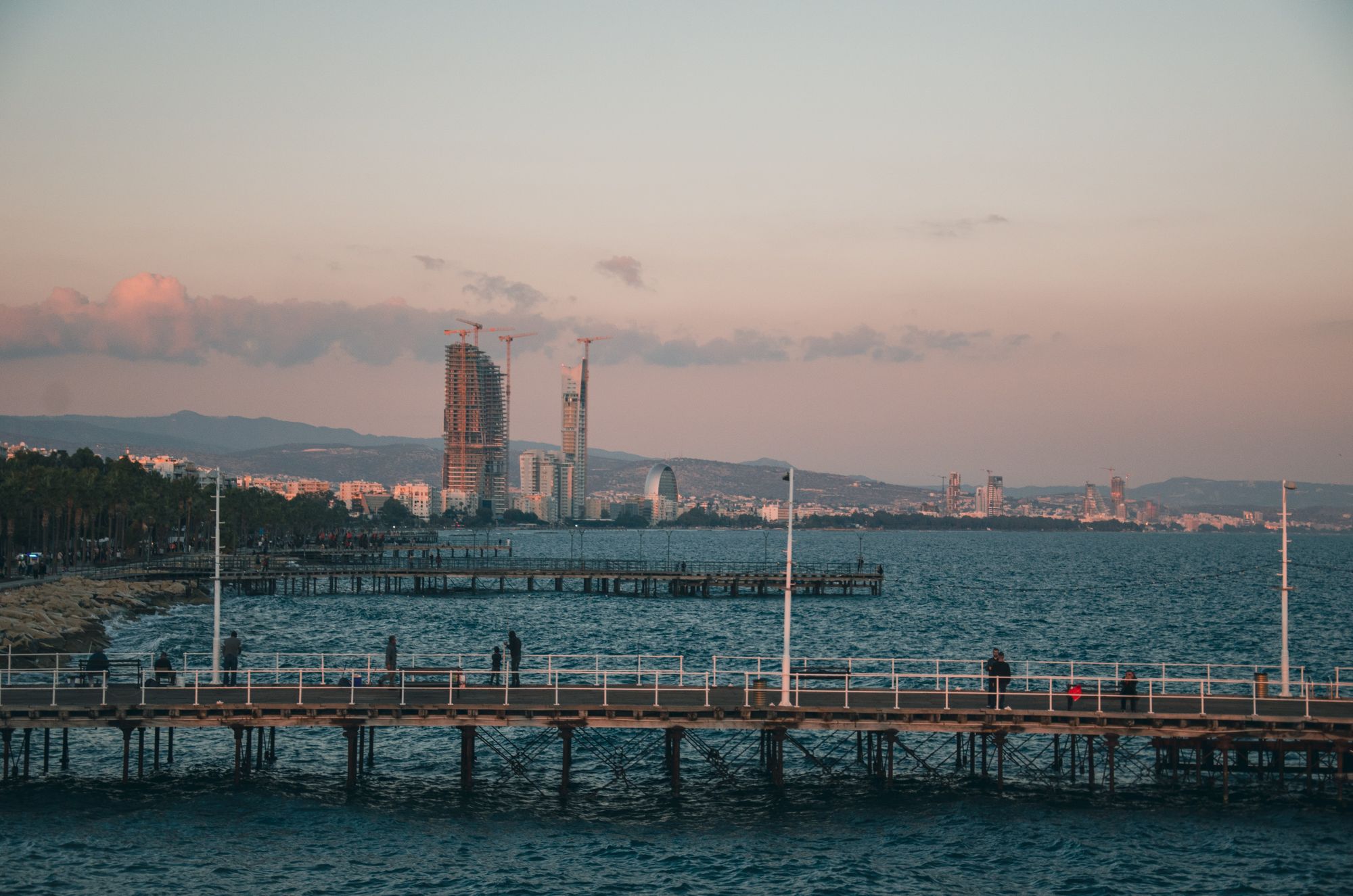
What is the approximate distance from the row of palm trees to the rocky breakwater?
33.4ft

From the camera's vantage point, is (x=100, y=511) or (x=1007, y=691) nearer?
(x=1007, y=691)

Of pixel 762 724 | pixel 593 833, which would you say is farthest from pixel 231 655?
pixel 762 724

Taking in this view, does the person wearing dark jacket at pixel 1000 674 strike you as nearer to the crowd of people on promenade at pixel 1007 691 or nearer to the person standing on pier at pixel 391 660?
the crowd of people on promenade at pixel 1007 691

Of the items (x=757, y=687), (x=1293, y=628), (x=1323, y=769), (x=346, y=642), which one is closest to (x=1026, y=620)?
(x=1293, y=628)

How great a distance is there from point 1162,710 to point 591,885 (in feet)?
68.4

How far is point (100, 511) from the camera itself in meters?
133

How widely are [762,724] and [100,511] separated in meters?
113

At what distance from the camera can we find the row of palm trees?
115m

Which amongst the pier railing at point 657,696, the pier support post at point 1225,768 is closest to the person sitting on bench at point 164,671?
the pier railing at point 657,696

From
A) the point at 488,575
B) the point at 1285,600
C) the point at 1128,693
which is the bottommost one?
the point at 488,575

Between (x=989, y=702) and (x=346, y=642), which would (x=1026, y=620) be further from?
(x=989, y=702)

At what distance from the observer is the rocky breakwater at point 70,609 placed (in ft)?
236

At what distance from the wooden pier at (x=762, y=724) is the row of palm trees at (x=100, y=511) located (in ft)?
241

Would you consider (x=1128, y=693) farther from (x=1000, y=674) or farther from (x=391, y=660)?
(x=391, y=660)
